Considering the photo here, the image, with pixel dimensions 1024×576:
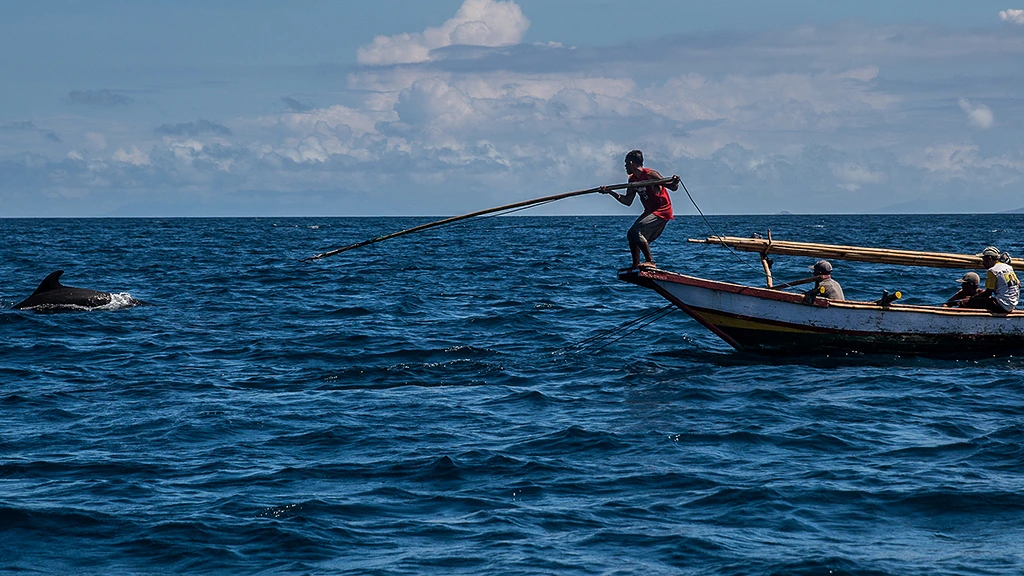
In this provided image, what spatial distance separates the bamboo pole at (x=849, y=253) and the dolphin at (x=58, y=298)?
628 inches

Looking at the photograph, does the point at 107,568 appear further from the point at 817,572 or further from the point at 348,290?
the point at 348,290

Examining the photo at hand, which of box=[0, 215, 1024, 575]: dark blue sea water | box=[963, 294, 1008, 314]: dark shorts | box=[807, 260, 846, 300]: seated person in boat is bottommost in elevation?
box=[0, 215, 1024, 575]: dark blue sea water

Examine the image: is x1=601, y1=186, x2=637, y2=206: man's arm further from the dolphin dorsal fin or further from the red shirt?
the dolphin dorsal fin

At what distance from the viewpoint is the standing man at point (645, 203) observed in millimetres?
18062

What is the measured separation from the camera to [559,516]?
1038 centimetres

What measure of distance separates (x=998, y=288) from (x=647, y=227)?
6.73 metres

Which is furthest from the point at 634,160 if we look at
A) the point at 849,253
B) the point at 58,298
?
the point at 58,298

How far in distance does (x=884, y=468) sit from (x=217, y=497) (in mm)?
7195

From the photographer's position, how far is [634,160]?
18156 mm

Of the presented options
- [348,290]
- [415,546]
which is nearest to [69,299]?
[348,290]

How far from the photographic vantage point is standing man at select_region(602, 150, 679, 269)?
18062mm

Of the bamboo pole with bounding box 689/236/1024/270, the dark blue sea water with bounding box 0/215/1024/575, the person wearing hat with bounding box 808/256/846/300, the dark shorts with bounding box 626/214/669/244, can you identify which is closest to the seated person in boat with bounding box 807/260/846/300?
the person wearing hat with bounding box 808/256/846/300

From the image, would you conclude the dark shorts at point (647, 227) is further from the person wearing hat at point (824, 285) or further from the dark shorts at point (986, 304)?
the dark shorts at point (986, 304)

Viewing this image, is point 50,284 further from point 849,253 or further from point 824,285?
point 849,253
